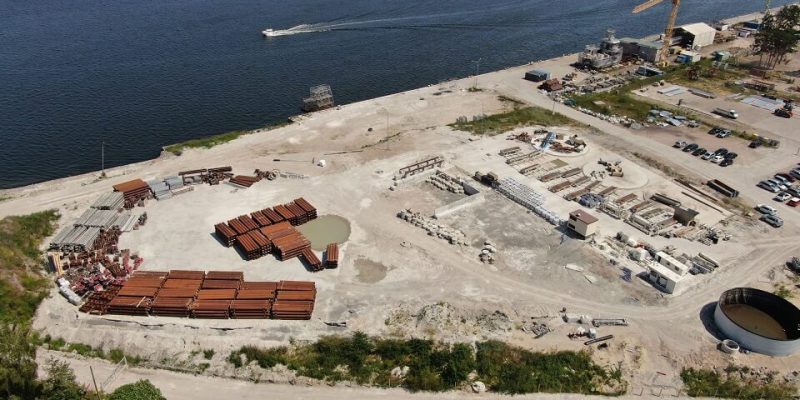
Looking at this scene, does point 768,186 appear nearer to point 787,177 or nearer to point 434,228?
point 787,177

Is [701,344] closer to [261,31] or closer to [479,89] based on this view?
[479,89]

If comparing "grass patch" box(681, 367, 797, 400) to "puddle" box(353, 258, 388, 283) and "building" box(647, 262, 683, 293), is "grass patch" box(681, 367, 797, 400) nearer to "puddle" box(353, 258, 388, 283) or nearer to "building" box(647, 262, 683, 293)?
"building" box(647, 262, 683, 293)

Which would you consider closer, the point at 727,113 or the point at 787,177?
the point at 787,177

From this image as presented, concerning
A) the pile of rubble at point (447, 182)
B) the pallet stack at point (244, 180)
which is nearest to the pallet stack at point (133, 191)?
the pallet stack at point (244, 180)

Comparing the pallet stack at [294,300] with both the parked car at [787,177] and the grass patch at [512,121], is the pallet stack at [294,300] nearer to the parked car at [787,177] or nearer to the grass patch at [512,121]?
the grass patch at [512,121]

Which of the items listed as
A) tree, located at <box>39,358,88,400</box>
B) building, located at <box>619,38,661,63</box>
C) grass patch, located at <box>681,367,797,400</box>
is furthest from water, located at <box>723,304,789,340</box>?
building, located at <box>619,38,661,63</box>

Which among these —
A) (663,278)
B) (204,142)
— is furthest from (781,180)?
(204,142)

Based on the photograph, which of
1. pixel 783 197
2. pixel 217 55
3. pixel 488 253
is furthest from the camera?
pixel 217 55
